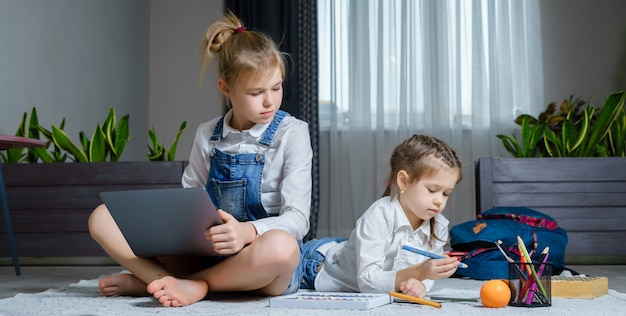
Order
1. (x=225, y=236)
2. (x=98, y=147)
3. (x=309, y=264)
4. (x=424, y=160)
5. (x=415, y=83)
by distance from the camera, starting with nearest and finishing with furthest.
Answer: (x=225, y=236) → (x=424, y=160) → (x=309, y=264) → (x=98, y=147) → (x=415, y=83)

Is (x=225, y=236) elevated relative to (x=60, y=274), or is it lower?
elevated

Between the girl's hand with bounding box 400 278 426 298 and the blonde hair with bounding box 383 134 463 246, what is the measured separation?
25cm

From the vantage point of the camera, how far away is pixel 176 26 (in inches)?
185

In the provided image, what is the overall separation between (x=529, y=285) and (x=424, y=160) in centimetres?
39

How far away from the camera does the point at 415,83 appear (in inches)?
172

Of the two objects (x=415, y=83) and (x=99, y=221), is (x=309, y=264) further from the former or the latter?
(x=415, y=83)

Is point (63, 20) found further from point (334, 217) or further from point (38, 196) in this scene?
point (334, 217)

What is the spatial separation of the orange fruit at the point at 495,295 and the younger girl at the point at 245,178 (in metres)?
0.38

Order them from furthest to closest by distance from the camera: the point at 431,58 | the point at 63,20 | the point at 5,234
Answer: the point at 431,58
the point at 63,20
the point at 5,234

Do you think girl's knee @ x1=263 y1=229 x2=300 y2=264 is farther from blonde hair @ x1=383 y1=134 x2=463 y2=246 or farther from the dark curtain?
the dark curtain

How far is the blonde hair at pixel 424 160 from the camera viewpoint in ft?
5.66

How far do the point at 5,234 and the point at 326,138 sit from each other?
2.10m

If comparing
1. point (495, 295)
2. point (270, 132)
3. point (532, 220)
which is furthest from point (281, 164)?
point (532, 220)

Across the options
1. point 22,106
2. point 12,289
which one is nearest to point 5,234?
point 22,106
